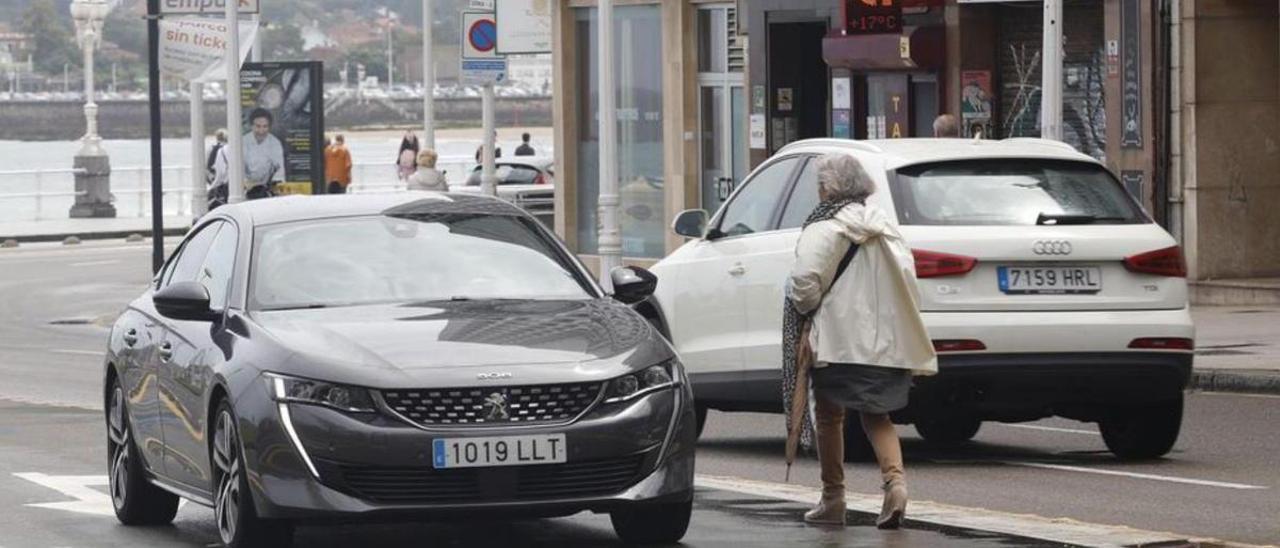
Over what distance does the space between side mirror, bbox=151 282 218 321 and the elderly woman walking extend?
2339 mm

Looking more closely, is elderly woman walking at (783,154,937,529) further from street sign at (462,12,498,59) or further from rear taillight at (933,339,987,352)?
street sign at (462,12,498,59)

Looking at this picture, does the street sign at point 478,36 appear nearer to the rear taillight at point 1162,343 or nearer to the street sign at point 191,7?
the street sign at point 191,7

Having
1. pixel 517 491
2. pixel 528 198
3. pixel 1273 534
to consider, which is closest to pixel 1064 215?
pixel 1273 534

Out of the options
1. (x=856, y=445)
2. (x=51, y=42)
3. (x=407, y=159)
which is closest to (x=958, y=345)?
(x=856, y=445)

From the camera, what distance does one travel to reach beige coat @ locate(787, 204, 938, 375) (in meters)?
11.6

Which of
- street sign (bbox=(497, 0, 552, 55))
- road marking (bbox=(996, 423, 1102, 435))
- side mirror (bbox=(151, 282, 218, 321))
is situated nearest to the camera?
side mirror (bbox=(151, 282, 218, 321))

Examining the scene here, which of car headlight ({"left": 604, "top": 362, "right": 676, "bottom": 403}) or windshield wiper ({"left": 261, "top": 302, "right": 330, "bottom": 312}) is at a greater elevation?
windshield wiper ({"left": 261, "top": 302, "right": 330, "bottom": 312})

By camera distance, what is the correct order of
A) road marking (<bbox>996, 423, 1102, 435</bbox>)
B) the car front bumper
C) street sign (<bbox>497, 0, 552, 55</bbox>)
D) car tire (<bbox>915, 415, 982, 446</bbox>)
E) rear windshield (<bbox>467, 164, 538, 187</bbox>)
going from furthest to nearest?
1. rear windshield (<bbox>467, 164, 538, 187</bbox>)
2. street sign (<bbox>497, 0, 552, 55</bbox>)
3. road marking (<bbox>996, 423, 1102, 435</bbox>)
4. car tire (<bbox>915, 415, 982, 446</bbox>)
5. the car front bumper

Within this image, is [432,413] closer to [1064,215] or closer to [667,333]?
[1064,215]

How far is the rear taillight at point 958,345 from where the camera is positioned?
14.1 m

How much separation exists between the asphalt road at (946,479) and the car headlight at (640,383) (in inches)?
36.2

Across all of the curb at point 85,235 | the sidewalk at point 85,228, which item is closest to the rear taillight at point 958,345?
the sidewalk at point 85,228

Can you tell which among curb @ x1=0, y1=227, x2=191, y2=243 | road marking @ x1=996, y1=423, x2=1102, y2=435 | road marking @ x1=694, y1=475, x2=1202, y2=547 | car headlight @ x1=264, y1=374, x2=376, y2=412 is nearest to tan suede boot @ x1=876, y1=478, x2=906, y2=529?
road marking @ x1=694, y1=475, x2=1202, y2=547

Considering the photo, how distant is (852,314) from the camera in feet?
38.1
